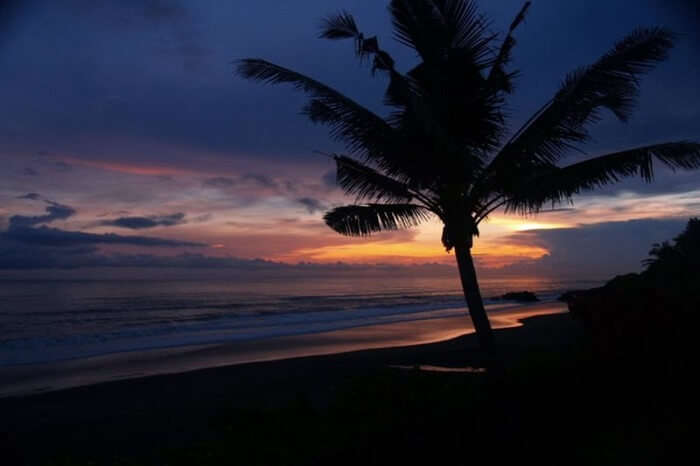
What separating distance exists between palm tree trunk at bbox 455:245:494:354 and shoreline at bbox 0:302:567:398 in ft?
25.6

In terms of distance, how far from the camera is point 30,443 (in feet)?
23.5

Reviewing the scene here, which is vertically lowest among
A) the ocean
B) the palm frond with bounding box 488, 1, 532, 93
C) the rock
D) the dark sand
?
the dark sand

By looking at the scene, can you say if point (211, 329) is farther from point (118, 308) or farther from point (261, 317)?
point (118, 308)

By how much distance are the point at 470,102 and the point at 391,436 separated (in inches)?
209

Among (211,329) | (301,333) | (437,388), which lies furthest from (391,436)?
(211,329)

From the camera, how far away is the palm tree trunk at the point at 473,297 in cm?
777

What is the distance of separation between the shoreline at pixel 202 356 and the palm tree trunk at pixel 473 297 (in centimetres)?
781

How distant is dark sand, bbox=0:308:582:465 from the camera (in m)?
7.04

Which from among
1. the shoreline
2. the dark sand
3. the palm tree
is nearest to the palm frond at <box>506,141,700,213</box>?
the palm tree

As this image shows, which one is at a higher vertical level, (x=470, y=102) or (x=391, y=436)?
(x=470, y=102)

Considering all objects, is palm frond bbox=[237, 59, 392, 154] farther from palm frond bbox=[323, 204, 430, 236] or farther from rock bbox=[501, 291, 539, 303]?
rock bbox=[501, 291, 539, 303]

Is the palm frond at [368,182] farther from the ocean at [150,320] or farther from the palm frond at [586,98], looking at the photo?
the ocean at [150,320]

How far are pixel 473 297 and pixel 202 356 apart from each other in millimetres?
10188

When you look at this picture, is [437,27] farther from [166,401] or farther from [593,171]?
[166,401]
